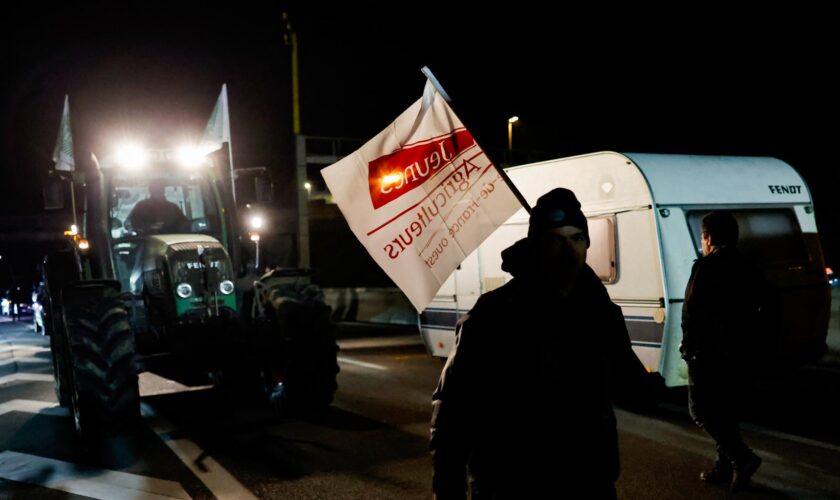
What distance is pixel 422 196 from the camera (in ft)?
13.0

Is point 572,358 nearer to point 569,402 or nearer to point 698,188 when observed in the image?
point 569,402

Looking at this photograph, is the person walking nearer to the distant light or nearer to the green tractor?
the green tractor

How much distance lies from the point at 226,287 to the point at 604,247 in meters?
4.37

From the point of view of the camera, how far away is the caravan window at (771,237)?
8.08 m

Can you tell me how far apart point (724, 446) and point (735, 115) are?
35360mm

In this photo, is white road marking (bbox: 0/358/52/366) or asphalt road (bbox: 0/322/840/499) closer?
asphalt road (bbox: 0/322/840/499)

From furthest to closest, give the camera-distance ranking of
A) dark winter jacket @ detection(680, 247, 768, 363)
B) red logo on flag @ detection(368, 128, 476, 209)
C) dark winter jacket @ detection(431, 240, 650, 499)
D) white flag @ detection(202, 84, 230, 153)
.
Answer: white flag @ detection(202, 84, 230, 153), dark winter jacket @ detection(680, 247, 768, 363), red logo on flag @ detection(368, 128, 476, 209), dark winter jacket @ detection(431, 240, 650, 499)

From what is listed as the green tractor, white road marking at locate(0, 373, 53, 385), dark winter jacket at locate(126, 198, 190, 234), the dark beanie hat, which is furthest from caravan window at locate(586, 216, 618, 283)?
white road marking at locate(0, 373, 53, 385)

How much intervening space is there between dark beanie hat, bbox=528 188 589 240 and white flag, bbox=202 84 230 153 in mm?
Result: 6374

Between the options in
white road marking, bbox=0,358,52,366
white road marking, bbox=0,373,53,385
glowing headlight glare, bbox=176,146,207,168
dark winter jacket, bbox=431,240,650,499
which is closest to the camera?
dark winter jacket, bbox=431,240,650,499

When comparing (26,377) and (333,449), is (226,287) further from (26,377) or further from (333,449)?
(26,377)

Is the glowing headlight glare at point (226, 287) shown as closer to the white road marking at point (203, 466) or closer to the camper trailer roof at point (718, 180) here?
the white road marking at point (203, 466)

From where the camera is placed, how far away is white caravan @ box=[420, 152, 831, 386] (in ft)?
24.4

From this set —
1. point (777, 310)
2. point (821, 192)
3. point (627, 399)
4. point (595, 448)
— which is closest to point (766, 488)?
point (777, 310)
